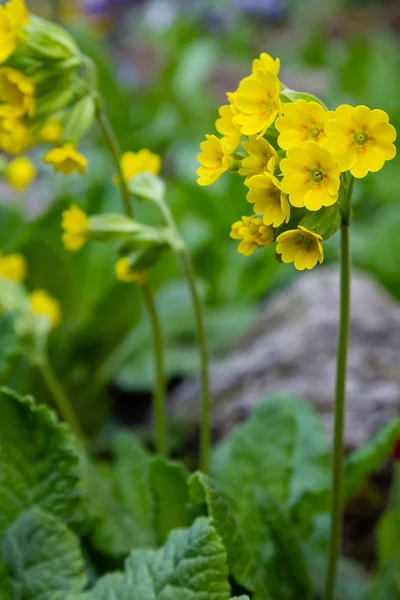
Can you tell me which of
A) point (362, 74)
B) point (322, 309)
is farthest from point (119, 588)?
point (362, 74)

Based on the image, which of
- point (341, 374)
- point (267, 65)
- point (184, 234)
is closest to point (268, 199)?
point (267, 65)

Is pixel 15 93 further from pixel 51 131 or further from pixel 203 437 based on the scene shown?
pixel 203 437

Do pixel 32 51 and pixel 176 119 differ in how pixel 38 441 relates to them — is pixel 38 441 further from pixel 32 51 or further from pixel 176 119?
pixel 176 119

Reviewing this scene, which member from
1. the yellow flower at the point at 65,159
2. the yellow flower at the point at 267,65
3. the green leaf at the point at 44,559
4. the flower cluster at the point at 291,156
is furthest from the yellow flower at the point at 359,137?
the green leaf at the point at 44,559

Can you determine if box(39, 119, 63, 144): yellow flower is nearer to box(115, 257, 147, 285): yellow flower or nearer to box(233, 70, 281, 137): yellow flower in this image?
box(115, 257, 147, 285): yellow flower

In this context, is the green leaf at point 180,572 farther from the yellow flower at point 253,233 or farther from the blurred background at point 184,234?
the blurred background at point 184,234

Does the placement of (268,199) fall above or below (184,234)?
above

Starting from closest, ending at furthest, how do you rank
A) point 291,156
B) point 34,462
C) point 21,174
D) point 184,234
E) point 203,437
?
point 291,156
point 34,462
point 203,437
point 21,174
point 184,234
